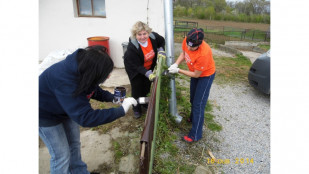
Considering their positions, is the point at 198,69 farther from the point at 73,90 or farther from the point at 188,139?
the point at 73,90

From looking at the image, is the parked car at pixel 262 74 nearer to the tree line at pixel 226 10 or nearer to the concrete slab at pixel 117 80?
the concrete slab at pixel 117 80

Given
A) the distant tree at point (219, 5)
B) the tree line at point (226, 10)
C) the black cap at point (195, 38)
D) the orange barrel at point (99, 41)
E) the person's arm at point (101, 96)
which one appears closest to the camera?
the person's arm at point (101, 96)

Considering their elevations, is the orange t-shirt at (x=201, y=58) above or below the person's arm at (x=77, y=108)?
above

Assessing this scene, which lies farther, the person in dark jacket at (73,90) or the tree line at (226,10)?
the tree line at (226,10)

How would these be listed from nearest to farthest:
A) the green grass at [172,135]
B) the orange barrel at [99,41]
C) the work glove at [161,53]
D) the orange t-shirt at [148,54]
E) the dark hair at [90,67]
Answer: the dark hair at [90,67]
the green grass at [172,135]
the work glove at [161,53]
the orange t-shirt at [148,54]
the orange barrel at [99,41]

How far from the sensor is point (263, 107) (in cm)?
477

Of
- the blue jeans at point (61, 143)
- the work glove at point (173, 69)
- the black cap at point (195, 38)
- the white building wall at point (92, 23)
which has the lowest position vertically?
the blue jeans at point (61, 143)

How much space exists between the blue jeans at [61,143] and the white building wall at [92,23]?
439cm

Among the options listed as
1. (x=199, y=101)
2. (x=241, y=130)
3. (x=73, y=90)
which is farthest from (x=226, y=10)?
(x=73, y=90)

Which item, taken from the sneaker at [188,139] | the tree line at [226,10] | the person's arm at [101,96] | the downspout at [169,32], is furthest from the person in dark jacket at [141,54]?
the tree line at [226,10]

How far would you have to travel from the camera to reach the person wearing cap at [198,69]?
2.51 meters

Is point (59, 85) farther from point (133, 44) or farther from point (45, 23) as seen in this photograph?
point (45, 23)

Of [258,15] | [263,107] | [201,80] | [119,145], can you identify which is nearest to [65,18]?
[119,145]

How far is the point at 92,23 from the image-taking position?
6.34 meters
